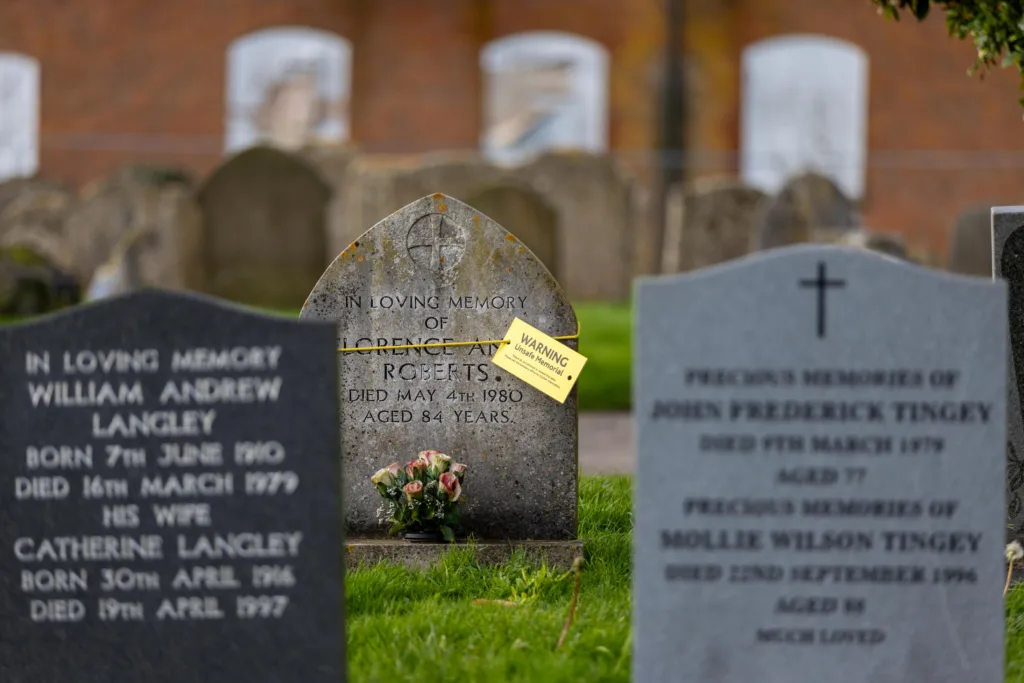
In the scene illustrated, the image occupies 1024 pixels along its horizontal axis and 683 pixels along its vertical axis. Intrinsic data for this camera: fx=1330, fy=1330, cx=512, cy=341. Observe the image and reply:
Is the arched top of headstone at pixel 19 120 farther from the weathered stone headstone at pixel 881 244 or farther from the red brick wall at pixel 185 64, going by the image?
the weathered stone headstone at pixel 881 244

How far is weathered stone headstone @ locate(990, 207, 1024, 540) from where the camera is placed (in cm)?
434

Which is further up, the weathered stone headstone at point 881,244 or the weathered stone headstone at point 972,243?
the weathered stone headstone at point 972,243

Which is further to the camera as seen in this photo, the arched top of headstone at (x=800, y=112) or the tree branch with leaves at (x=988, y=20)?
the arched top of headstone at (x=800, y=112)

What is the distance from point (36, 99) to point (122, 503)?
22502 millimetres

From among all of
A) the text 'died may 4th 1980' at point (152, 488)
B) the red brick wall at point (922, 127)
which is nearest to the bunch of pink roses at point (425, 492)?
the text 'died may 4th 1980' at point (152, 488)

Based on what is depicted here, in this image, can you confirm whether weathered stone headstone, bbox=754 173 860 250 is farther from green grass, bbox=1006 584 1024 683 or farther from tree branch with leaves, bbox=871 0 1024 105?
green grass, bbox=1006 584 1024 683

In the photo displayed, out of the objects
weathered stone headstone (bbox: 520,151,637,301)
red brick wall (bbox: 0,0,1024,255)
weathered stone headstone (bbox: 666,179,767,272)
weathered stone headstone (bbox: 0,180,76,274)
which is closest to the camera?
weathered stone headstone (bbox: 666,179,767,272)

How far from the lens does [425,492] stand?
166 inches

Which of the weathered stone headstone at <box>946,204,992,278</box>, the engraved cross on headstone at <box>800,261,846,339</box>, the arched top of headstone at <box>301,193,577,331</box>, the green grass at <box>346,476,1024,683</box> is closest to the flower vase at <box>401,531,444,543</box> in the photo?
the green grass at <box>346,476,1024,683</box>

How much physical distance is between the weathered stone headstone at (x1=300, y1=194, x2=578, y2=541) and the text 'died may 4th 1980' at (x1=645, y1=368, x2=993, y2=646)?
156 centimetres

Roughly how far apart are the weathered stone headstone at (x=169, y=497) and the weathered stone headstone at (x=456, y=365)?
143 cm

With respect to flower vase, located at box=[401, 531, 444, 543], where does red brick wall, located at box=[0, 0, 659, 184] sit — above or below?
above

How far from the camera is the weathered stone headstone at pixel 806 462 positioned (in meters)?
2.81

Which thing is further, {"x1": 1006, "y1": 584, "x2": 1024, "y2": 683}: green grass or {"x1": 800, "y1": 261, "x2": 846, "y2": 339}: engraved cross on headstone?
{"x1": 1006, "y1": 584, "x2": 1024, "y2": 683}: green grass
